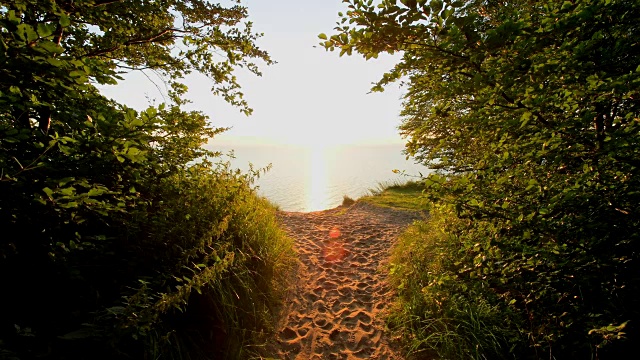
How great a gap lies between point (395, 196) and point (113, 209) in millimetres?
13770

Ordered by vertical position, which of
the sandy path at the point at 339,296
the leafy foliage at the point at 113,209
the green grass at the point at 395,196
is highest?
the leafy foliage at the point at 113,209

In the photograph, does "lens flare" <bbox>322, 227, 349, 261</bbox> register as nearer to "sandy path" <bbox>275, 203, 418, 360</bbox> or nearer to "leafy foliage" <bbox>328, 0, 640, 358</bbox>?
"sandy path" <bbox>275, 203, 418, 360</bbox>

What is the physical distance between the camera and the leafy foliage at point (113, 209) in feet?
6.10

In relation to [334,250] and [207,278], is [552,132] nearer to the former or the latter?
[207,278]

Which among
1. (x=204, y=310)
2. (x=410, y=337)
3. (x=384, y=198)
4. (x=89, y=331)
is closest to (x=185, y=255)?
(x=204, y=310)

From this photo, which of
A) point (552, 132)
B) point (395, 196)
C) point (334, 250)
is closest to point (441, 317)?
point (552, 132)

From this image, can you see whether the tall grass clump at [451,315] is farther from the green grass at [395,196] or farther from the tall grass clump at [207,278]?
the green grass at [395,196]

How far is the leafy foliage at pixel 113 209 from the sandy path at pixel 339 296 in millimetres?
581

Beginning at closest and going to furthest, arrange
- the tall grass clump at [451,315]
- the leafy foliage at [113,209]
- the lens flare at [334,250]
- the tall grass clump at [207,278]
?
the leafy foliage at [113,209], the tall grass clump at [207,278], the tall grass clump at [451,315], the lens flare at [334,250]

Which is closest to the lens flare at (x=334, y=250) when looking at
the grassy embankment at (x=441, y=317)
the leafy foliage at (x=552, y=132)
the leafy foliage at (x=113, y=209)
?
the leafy foliage at (x=113, y=209)

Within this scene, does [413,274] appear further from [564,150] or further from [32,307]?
[32,307]

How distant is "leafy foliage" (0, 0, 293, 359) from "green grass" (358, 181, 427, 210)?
6.83 meters

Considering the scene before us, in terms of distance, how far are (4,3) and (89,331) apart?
9.12 ft

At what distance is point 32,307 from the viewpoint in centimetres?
232
